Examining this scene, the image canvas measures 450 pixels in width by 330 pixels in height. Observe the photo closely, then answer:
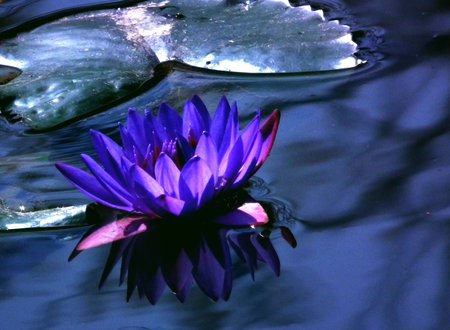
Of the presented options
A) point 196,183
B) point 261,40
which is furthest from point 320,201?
point 261,40

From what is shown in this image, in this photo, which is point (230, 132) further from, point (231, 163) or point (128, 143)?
point (128, 143)

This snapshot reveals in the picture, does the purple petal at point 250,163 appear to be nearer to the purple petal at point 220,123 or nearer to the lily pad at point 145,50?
the purple petal at point 220,123

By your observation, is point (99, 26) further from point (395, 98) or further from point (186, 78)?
point (395, 98)

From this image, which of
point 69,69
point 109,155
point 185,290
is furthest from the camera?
point 69,69

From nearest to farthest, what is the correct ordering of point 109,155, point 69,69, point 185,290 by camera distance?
point 185,290 → point 109,155 → point 69,69

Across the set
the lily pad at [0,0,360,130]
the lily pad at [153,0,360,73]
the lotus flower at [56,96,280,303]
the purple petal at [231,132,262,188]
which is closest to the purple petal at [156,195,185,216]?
the lotus flower at [56,96,280,303]
